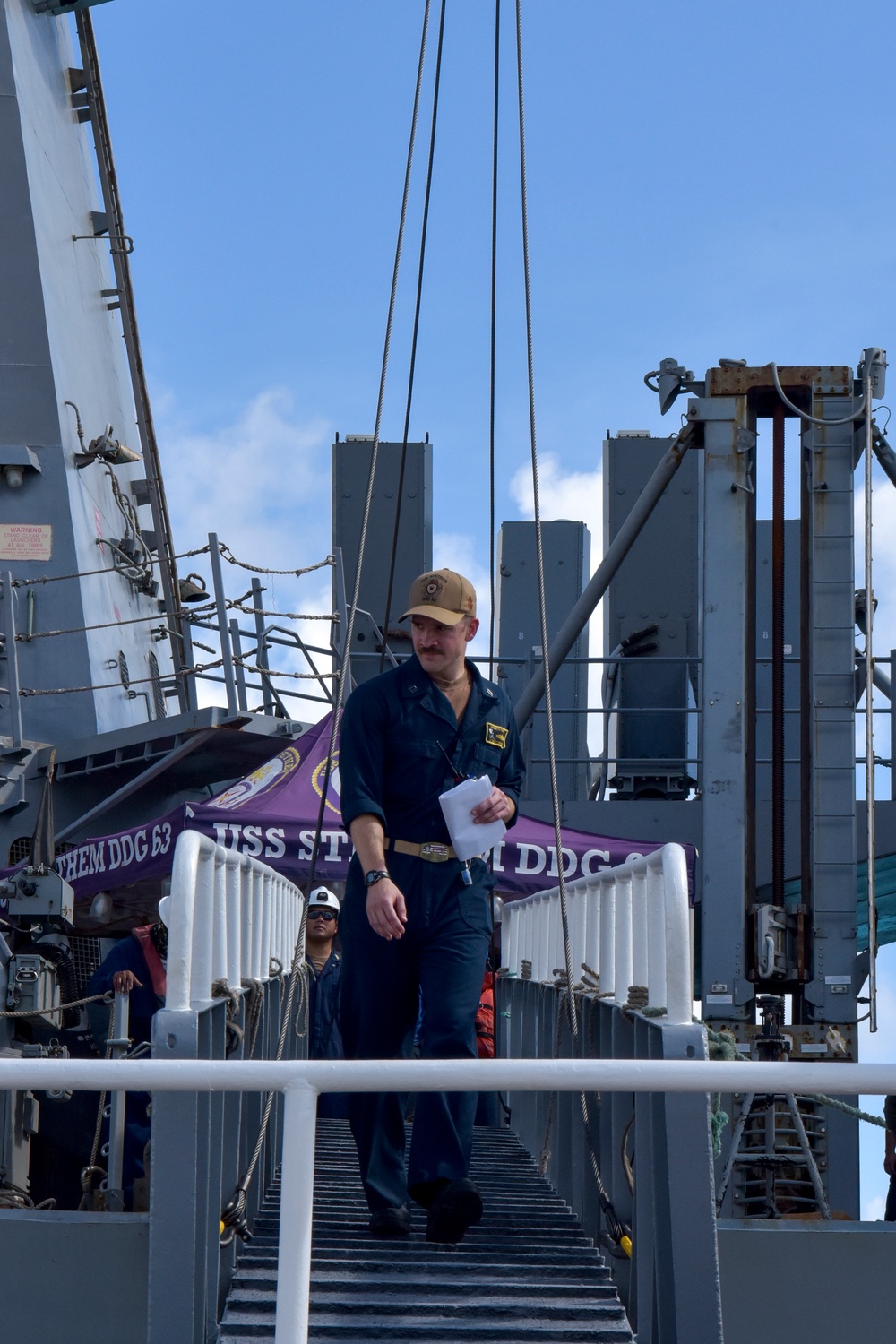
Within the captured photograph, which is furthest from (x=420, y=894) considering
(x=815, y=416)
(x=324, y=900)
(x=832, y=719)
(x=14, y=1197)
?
(x=815, y=416)

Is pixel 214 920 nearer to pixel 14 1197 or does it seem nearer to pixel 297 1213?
pixel 297 1213

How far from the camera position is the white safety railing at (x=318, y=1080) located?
2342 millimetres

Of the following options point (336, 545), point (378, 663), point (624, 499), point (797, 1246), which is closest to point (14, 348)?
point (336, 545)

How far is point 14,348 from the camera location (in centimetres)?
1505

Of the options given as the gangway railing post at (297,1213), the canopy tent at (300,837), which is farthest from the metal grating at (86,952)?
the gangway railing post at (297,1213)

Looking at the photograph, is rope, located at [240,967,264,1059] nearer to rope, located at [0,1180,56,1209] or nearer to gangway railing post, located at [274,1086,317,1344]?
gangway railing post, located at [274,1086,317,1344]

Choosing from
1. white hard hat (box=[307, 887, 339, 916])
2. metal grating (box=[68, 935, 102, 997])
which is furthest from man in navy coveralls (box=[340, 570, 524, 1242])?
metal grating (box=[68, 935, 102, 997])

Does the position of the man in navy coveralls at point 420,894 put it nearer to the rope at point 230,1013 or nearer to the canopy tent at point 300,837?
the rope at point 230,1013

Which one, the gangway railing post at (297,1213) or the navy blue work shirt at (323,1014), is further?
the navy blue work shirt at (323,1014)

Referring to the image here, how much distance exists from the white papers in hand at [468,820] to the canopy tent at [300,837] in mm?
4764

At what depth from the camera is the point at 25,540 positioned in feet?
48.4

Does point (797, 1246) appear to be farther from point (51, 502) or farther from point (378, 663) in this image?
point (51, 502)

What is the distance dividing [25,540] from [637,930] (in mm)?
11404

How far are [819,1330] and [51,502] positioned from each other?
1240 centimetres
